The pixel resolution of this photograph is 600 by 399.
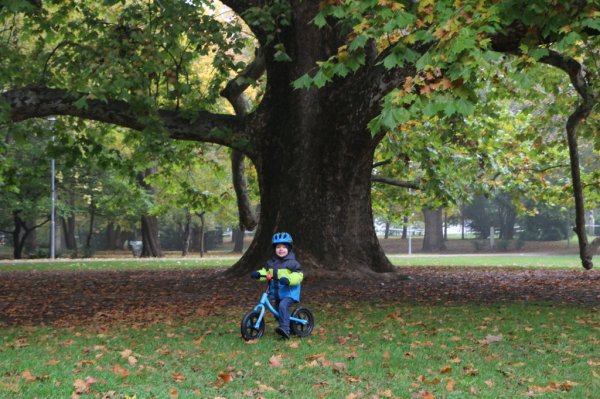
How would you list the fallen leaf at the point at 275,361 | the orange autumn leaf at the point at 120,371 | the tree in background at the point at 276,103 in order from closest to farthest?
the orange autumn leaf at the point at 120,371 < the fallen leaf at the point at 275,361 < the tree in background at the point at 276,103

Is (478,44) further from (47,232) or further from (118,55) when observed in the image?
(47,232)

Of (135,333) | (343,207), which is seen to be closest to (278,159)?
(343,207)

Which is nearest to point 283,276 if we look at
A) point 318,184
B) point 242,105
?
point 318,184

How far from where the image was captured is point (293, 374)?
6.26m

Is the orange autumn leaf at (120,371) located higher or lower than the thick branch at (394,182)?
lower

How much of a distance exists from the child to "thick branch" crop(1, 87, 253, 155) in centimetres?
655

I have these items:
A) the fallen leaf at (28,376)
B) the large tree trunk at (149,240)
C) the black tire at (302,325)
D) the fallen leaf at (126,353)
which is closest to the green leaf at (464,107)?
the black tire at (302,325)

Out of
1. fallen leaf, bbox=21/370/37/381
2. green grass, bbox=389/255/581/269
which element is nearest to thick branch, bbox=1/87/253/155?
fallen leaf, bbox=21/370/37/381

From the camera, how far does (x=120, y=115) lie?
14.4m

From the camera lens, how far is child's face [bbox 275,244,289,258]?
25.8 ft

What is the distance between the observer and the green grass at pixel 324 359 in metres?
5.73

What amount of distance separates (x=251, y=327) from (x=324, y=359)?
138 centimetres

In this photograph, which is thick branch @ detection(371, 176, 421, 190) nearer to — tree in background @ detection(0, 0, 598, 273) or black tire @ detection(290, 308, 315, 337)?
tree in background @ detection(0, 0, 598, 273)

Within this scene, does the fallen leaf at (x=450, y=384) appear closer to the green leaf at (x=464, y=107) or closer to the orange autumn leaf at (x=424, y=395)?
the orange autumn leaf at (x=424, y=395)
